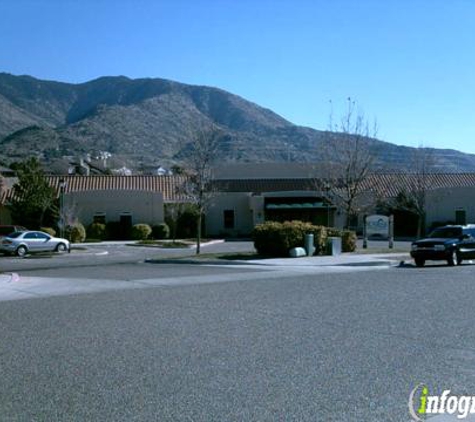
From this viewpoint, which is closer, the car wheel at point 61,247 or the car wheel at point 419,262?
the car wheel at point 419,262

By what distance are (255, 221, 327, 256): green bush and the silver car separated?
1445 cm

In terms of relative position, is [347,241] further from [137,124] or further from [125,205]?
[137,124]

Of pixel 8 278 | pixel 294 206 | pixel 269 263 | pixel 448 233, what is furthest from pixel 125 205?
pixel 8 278

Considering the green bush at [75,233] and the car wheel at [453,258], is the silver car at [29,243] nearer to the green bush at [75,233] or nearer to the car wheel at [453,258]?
the green bush at [75,233]

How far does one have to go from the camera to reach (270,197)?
59.9 m

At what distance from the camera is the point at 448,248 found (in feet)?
92.1

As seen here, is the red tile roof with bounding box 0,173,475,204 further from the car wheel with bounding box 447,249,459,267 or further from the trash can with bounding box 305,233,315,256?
the car wheel with bounding box 447,249,459,267

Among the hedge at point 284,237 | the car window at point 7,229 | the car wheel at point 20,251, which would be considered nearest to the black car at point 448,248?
the hedge at point 284,237

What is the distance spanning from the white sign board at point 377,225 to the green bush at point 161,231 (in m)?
20.8

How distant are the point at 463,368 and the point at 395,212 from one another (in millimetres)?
53391

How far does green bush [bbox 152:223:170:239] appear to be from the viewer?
55406 millimetres

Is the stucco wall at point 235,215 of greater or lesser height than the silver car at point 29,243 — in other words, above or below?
above

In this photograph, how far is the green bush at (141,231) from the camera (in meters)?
54.6

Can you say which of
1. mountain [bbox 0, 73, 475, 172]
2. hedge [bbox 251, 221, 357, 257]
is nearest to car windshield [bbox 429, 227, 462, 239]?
hedge [bbox 251, 221, 357, 257]
